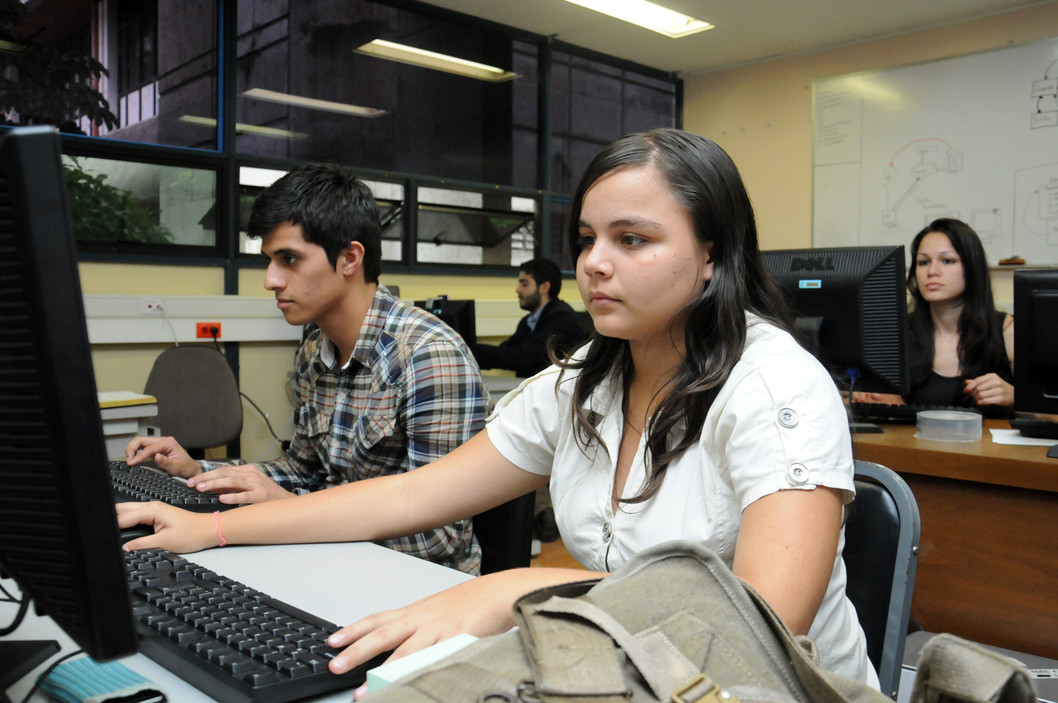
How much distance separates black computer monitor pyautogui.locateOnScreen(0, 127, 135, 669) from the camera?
0.43 m

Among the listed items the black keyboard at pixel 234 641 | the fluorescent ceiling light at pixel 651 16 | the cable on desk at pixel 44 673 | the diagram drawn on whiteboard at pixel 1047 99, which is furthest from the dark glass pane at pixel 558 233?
the cable on desk at pixel 44 673

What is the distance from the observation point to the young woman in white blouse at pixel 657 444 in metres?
0.83

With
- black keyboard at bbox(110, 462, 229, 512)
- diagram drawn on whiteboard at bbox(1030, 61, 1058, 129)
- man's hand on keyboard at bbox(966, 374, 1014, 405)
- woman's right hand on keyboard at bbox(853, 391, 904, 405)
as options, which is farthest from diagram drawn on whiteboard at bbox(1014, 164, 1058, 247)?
black keyboard at bbox(110, 462, 229, 512)

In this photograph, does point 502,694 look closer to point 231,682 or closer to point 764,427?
point 231,682

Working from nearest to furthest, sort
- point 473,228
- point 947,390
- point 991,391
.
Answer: point 991,391
point 947,390
point 473,228

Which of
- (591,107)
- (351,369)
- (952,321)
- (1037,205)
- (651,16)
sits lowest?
(351,369)

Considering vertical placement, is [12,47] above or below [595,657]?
above

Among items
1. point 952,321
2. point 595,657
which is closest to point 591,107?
point 952,321

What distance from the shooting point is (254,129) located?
4098 millimetres

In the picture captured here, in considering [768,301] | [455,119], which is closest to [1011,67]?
[455,119]

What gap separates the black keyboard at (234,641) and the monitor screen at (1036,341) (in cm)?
188

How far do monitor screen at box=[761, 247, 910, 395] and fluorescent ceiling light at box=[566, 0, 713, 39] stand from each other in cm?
291

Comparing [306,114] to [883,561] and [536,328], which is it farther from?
[883,561]

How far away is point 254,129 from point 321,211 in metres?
2.71
